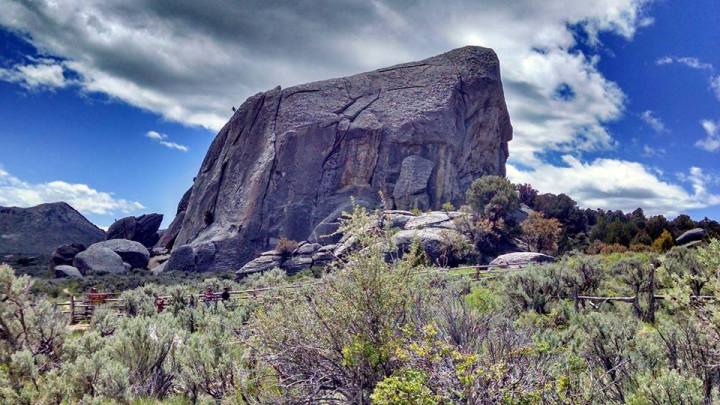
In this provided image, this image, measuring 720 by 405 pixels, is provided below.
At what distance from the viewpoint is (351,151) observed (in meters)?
51.9

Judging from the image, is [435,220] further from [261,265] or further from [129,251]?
[129,251]

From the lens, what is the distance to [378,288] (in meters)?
6.16

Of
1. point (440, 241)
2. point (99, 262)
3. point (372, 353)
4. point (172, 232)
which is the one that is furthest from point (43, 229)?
point (372, 353)

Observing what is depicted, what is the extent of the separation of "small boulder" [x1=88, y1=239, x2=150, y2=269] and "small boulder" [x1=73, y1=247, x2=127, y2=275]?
9.35ft

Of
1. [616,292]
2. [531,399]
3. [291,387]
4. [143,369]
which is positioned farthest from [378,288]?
[616,292]

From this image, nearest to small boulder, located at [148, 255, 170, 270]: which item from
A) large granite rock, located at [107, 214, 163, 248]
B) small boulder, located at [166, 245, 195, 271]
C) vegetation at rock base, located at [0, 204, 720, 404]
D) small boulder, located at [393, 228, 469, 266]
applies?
small boulder, located at [166, 245, 195, 271]

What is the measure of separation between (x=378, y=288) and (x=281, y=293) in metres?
2.04

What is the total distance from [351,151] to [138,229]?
35.8 meters

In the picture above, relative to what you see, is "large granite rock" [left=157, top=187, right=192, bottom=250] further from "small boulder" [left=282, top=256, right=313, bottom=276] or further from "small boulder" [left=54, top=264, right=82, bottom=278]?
"small boulder" [left=282, top=256, right=313, bottom=276]

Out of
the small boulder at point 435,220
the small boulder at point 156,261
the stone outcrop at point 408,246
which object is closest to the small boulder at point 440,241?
the stone outcrop at point 408,246

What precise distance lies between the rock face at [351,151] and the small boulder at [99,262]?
496cm

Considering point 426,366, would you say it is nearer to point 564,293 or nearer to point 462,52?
point 564,293

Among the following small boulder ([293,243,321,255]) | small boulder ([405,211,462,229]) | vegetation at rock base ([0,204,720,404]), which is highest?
small boulder ([405,211,462,229])

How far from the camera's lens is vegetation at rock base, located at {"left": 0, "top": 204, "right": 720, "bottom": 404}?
4.74 meters
